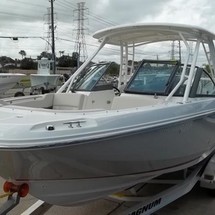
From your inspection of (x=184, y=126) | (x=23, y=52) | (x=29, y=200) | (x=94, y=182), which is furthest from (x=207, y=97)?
(x=23, y=52)

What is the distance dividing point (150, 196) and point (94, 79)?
6.80 feet

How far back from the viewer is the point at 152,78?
15.3ft

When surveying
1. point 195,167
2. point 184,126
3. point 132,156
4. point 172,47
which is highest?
point 172,47

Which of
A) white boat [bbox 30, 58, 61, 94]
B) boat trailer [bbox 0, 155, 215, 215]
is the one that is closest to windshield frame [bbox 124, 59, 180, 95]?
boat trailer [bbox 0, 155, 215, 215]

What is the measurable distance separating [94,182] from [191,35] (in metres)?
2.29

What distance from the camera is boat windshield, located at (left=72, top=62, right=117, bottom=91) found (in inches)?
208

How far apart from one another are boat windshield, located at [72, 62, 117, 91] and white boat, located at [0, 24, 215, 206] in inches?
20.4

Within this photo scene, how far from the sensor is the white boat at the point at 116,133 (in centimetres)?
288

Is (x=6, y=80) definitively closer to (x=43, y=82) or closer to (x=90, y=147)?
(x=43, y=82)

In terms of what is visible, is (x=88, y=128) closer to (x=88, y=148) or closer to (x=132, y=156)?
(x=88, y=148)

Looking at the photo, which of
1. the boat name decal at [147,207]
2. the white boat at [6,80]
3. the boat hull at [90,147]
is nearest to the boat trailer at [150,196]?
the boat name decal at [147,207]

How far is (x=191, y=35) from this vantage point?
178 inches

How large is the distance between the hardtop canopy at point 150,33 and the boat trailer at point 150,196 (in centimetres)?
162

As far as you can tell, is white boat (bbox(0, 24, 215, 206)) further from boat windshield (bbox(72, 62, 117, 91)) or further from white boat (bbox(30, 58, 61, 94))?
white boat (bbox(30, 58, 61, 94))
